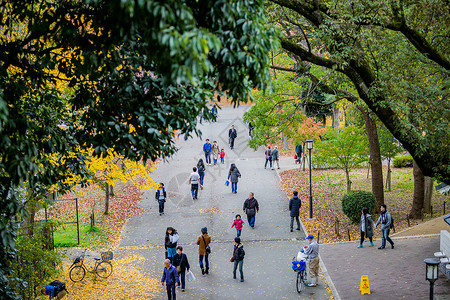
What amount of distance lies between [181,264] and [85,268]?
11.6 feet

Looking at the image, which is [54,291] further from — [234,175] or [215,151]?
[215,151]

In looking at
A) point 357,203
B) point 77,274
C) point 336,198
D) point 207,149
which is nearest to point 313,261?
point 357,203

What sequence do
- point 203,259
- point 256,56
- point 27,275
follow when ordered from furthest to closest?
point 203,259 < point 27,275 < point 256,56

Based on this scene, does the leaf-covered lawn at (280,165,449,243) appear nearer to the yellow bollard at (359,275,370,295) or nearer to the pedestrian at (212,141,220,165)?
the yellow bollard at (359,275,370,295)

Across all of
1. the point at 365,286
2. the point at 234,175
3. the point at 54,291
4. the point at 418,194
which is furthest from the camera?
the point at 234,175

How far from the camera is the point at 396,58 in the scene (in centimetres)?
1401

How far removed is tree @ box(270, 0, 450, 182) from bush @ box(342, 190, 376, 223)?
4.87m

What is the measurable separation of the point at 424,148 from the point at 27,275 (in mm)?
11065

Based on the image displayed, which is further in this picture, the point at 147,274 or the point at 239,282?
the point at 147,274

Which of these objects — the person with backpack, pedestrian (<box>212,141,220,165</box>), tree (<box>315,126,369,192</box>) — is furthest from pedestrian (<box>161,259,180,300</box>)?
pedestrian (<box>212,141,220,165</box>)

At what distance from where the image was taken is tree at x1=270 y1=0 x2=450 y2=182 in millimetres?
12648

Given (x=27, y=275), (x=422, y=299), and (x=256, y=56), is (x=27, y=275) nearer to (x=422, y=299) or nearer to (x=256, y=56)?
(x=256, y=56)

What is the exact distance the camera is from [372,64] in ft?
47.5

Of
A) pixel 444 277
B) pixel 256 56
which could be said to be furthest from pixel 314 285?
pixel 256 56
